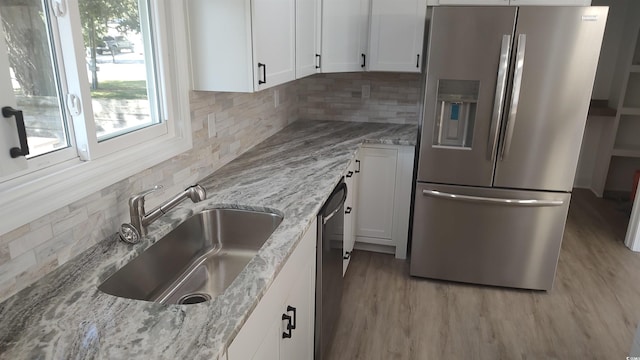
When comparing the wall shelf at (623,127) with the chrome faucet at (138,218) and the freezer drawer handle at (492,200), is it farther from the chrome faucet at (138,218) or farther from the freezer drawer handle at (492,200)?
the chrome faucet at (138,218)

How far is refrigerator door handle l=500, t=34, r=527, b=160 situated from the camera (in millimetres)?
2365

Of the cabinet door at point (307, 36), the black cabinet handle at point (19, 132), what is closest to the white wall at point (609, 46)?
the cabinet door at point (307, 36)

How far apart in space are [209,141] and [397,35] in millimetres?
1565

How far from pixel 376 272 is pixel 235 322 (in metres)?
2.13

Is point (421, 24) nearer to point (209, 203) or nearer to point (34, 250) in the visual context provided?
point (209, 203)

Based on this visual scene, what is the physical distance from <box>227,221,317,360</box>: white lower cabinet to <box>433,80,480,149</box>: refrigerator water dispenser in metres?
1.33

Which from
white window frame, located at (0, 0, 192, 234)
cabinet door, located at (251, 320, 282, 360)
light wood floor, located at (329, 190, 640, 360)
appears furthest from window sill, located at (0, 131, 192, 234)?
light wood floor, located at (329, 190, 640, 360)

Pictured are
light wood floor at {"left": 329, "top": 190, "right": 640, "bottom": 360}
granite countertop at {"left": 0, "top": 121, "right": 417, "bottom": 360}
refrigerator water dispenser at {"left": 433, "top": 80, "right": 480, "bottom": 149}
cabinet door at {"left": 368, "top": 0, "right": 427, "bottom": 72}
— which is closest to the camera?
granite countertop at {"left": 0, "top": 121, "right": 417, "bottom": 360}

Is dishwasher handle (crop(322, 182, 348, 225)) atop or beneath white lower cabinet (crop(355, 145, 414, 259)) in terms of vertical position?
atop

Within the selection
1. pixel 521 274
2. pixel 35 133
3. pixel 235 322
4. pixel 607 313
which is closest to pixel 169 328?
pixel 235 322

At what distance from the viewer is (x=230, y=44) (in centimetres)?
173

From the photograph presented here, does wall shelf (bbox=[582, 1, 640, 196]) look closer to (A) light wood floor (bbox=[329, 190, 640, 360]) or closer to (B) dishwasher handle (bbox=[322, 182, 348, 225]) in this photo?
(A) light wood floor (bbox=[329, 190, 640, 360])

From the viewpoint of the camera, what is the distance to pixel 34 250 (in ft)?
3.80

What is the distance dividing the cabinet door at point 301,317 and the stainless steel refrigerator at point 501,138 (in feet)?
4.14
